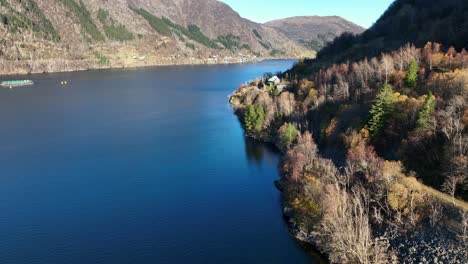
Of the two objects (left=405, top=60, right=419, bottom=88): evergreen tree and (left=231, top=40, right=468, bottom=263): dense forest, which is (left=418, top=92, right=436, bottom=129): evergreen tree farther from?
(left=405, top=60, right=419, bottom=88): evergreen tree

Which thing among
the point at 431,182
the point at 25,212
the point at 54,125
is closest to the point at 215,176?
the point at 25,212

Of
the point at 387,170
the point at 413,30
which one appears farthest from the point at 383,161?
the point at 413,30

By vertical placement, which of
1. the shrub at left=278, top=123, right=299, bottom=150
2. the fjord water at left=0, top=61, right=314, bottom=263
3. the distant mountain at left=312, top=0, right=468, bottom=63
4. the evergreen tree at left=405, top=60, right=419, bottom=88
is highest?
the distant mountain at left=312, top=0, right=468, bottom=63

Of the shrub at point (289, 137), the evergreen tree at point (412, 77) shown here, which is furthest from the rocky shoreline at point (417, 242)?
the evergreen tree at point (412, 77)

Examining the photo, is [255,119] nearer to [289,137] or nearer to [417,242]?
[289,137]

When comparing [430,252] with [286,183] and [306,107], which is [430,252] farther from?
[306,107]

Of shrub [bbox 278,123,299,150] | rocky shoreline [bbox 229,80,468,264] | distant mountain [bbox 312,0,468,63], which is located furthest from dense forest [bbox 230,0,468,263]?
distant mountain [bbox 312,0,468,63]
